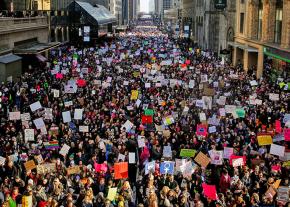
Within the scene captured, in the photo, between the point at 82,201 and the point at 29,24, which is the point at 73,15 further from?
the point at 82,201

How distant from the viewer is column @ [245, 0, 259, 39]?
47.0 meters

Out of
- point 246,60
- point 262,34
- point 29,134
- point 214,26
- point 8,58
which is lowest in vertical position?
point 29,134

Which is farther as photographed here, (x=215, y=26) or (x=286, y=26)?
(x=215, y=26)

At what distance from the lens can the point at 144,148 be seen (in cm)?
1897

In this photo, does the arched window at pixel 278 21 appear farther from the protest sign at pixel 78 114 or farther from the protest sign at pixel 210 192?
the protest sign at pixel 210 192

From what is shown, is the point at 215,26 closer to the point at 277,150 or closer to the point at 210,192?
the point at 277,150

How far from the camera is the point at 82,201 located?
1412 centimetres

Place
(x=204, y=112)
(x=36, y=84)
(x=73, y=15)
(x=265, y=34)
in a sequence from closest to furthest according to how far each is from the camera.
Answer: (x=204, y=112) → (x=36, y=84) → (x=265, y=34) → (x=73, y=15)

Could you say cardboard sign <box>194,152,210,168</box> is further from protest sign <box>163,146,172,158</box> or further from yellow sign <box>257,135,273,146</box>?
yellow sign <box>257,135,273,146</box>

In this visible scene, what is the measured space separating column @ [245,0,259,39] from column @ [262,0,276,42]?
3.80 metres

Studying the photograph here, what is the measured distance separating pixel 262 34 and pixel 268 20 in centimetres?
178

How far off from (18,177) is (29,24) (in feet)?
118

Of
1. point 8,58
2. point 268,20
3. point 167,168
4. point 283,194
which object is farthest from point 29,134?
point 268,20

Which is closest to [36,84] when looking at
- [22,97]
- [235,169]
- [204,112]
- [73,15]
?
[22,97]
